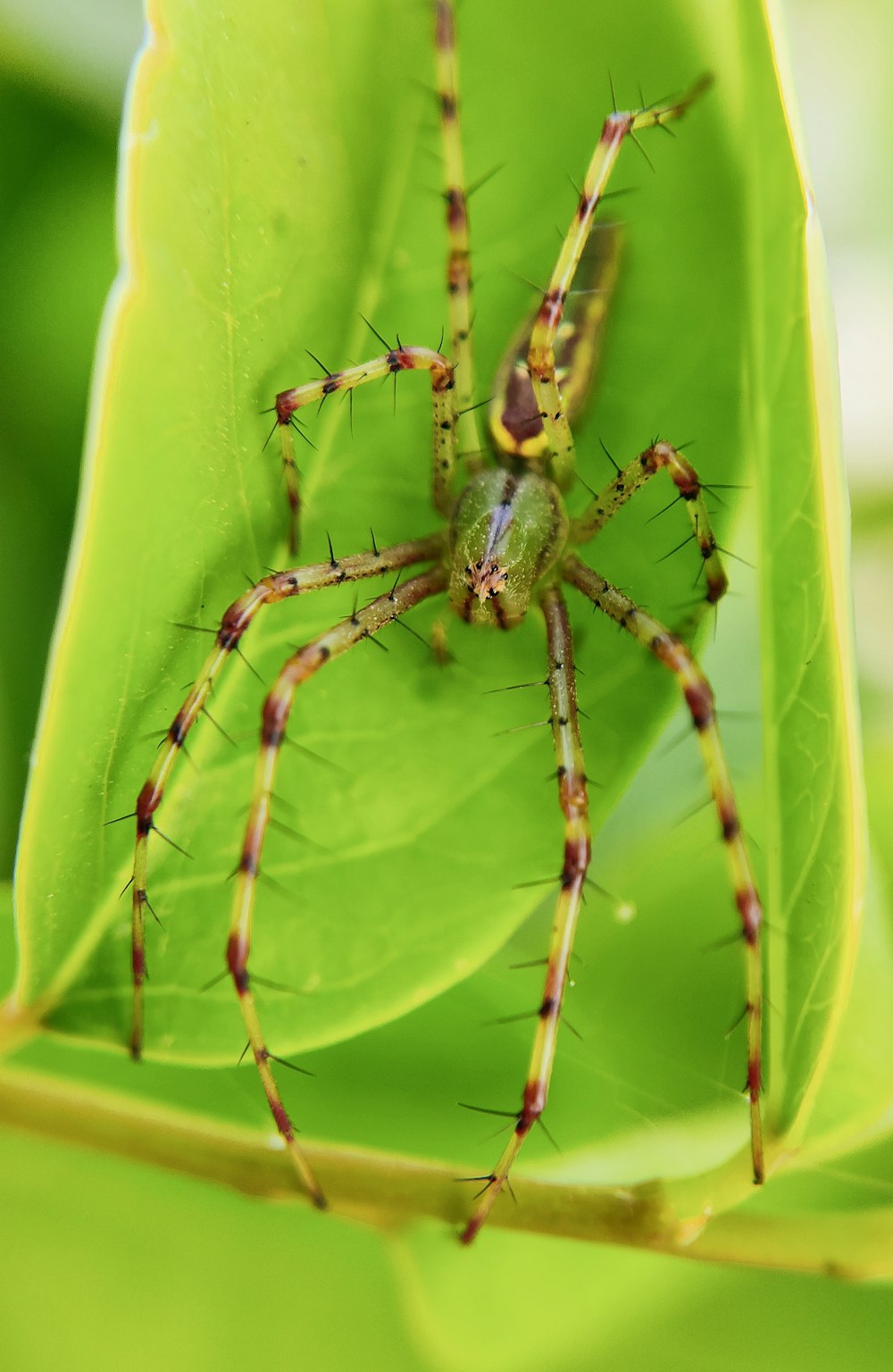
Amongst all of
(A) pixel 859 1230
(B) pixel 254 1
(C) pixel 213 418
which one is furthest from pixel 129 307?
(A) pixel 859 1230

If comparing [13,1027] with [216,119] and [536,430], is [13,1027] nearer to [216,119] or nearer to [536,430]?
[216,119]

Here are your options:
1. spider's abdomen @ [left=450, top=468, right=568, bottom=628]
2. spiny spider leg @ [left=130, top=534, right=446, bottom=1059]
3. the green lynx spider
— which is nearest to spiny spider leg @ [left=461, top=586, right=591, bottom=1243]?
the green lynx spider

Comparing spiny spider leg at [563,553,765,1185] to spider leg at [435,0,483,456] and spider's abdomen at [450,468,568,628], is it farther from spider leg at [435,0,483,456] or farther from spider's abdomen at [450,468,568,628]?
spider leg at [435,0,483,456]

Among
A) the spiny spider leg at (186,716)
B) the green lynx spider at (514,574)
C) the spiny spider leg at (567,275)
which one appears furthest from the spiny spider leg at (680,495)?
the spiny spider leg at (186,716)

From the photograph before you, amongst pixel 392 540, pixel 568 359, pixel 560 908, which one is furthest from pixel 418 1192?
pixel 568 359

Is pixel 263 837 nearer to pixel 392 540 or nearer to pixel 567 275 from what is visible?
pixel 392 540

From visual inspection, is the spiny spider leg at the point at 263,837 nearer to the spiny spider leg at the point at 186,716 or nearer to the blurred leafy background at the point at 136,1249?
the spiny spider leg at the point at 186,716
